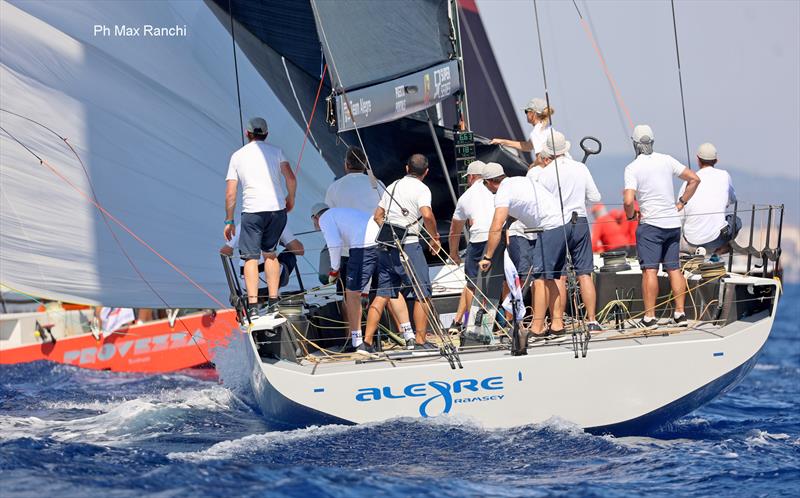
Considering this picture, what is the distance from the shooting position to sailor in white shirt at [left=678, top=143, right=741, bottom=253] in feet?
23.9

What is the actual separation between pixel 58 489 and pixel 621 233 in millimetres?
8587

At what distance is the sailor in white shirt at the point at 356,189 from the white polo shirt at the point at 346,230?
300 millimetres

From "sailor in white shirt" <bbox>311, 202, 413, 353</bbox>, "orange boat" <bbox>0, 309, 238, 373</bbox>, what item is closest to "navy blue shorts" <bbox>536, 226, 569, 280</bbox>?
"sailor in white shirt" <bbox>311, 202, 413, 353</bbox>

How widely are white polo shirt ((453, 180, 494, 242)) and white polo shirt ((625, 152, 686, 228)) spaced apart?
34.7 inches

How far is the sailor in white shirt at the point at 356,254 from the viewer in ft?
21.9

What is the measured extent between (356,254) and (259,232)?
2.24ft

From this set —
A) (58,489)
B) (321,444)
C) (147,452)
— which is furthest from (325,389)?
(58,489)

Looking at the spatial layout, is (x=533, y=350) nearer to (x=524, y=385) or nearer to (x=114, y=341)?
(x=524, y=385)

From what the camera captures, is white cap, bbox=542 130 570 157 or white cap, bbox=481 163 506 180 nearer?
white cap, bbox=481 163 506 180

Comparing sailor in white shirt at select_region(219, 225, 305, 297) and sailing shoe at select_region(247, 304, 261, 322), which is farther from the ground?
sailor in white shirt at select_region(219, 225, 305, 297)

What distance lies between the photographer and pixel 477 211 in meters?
6.94

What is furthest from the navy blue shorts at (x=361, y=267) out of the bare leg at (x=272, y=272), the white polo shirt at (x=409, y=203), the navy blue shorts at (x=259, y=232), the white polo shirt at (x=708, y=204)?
the white polo shirt at (x=708, y=204)

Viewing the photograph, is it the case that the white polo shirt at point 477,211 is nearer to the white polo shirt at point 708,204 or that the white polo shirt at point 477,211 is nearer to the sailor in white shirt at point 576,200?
the sailor in white shirt at point 576,200

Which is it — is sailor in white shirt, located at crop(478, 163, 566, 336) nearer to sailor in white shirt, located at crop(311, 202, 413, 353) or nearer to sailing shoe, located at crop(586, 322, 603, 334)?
sailing shoe, located at crop(586, 322, 603, 334)
